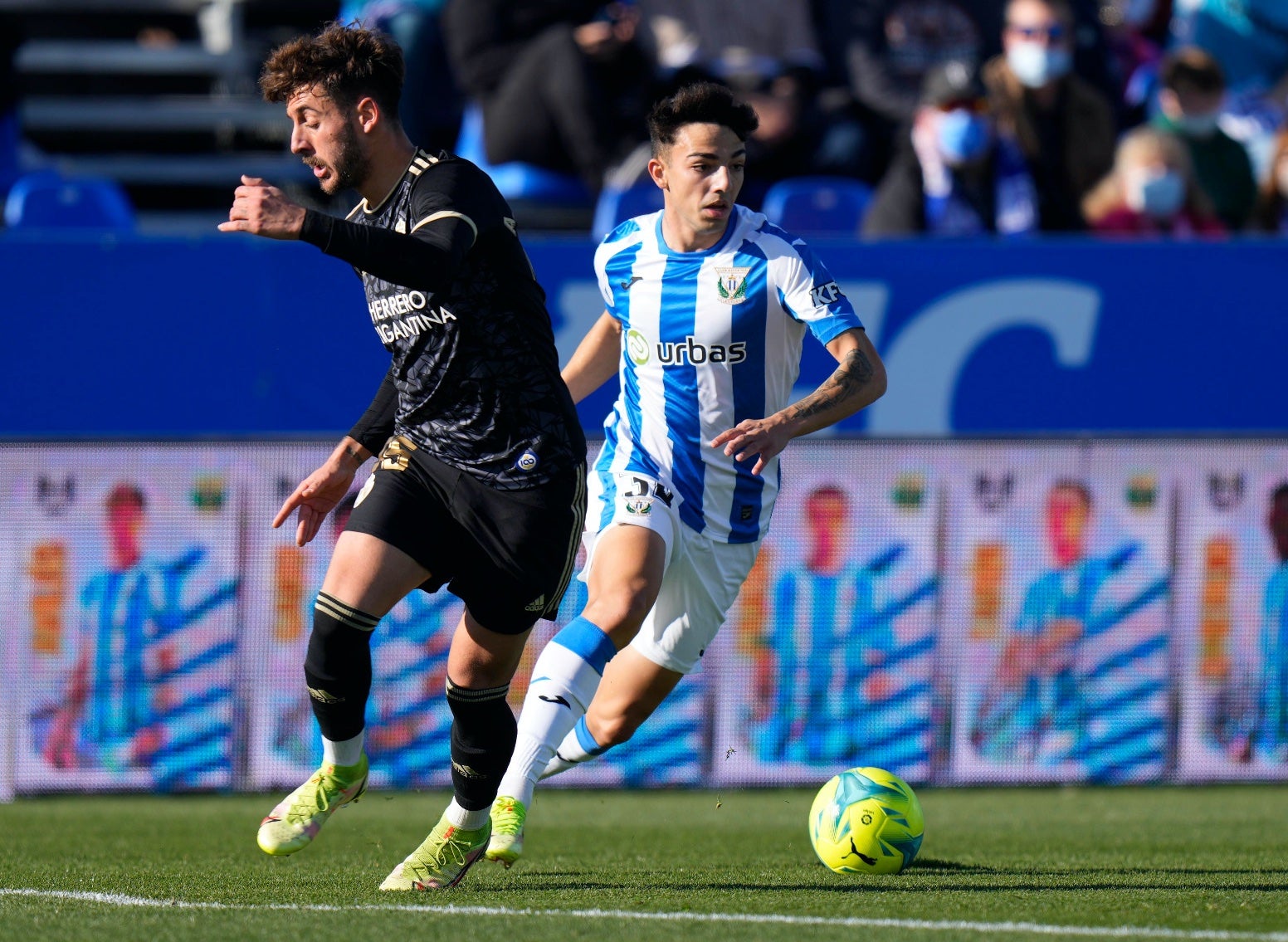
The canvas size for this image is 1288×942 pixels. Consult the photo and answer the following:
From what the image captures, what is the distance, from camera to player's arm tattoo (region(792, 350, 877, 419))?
5277mm

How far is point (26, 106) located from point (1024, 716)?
27.2 feet

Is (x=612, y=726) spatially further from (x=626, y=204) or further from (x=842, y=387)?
(x=626, y=204)

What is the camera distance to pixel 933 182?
994cm

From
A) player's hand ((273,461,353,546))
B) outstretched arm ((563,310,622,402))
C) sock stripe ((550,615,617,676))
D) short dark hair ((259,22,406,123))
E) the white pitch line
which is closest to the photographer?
the white pitch line

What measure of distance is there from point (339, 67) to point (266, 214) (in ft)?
2.18

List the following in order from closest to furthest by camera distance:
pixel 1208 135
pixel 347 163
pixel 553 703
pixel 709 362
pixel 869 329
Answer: pixel 347 163
pixel 553 703
pixel 709 362
pixel 869 329
pixel 1208 135

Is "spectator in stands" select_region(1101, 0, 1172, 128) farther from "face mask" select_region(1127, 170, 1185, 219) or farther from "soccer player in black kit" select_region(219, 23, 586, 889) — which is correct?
"soccer player in black kit" select_region(219, 23, 586, 889)

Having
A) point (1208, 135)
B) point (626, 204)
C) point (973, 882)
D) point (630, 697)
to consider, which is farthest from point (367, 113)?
point (1208, 135)

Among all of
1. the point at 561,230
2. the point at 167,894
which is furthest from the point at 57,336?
the point at 167,894

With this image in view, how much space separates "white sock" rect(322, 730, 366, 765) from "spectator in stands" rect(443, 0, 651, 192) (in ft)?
20.1

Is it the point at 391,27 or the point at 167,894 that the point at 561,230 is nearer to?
the point at 391,27

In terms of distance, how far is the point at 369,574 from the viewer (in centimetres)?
477

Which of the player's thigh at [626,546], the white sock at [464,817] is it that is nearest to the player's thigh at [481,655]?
the white sock at [464,817]

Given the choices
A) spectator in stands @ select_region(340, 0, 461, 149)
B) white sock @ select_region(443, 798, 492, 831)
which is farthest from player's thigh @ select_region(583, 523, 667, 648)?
spectator in stands @ select_region(340, 0, 461, 149)
